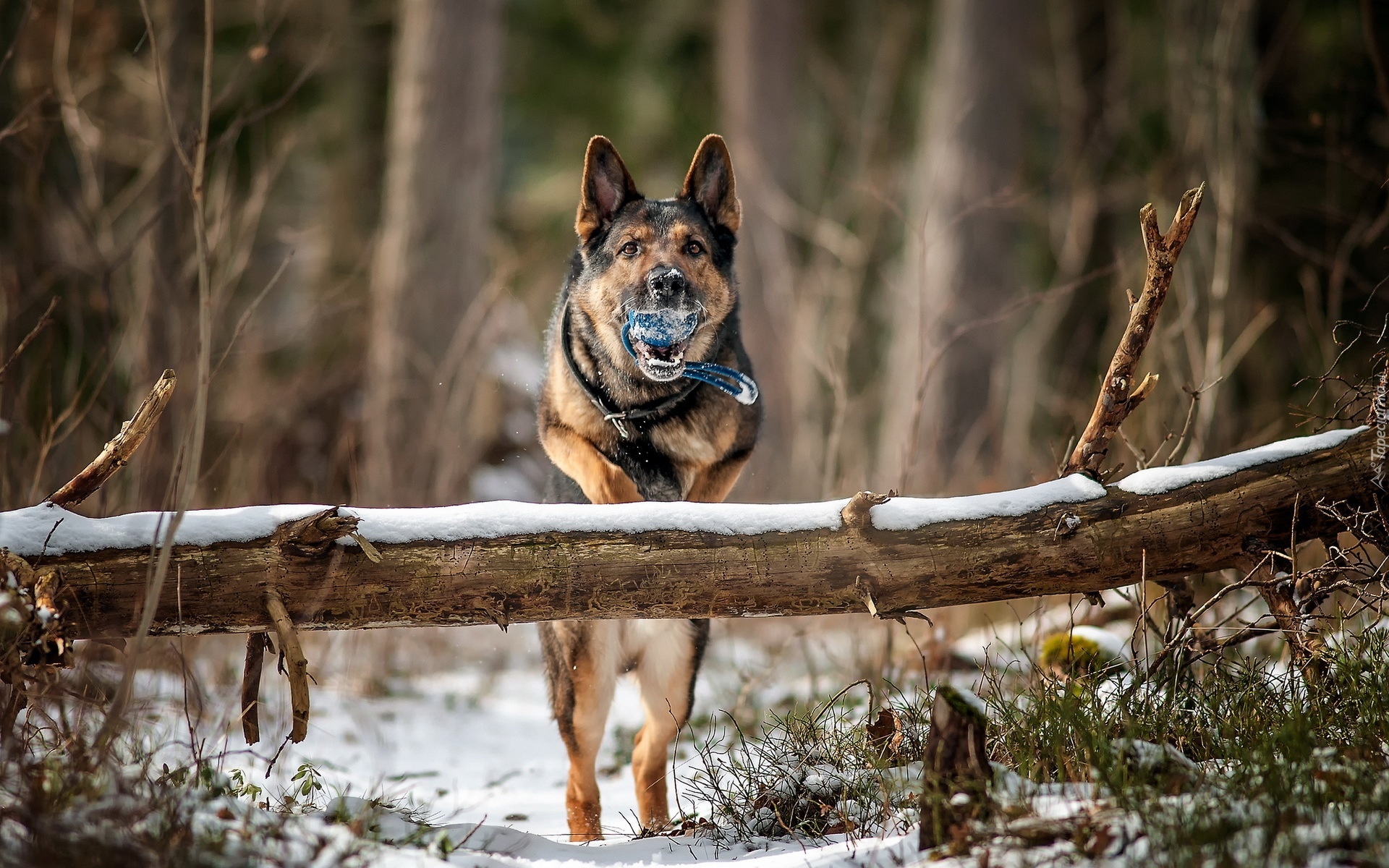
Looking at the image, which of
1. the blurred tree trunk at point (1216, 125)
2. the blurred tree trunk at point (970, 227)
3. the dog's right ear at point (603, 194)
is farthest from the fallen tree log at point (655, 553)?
the blurred tree trunk at point (970, 227)

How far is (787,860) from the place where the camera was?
3.06m

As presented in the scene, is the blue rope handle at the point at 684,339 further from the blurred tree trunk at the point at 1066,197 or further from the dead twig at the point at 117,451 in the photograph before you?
the blurred tree trunk at the point at 1066,197

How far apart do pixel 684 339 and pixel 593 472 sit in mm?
767

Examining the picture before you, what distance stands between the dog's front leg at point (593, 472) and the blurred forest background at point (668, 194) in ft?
5.01

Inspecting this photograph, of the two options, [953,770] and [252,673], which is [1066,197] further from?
[252,673]

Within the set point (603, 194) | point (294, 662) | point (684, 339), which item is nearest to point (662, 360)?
point (684, 339)

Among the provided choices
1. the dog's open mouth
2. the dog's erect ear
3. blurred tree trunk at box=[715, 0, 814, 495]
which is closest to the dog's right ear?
the dog's erect ear

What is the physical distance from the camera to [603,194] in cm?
500

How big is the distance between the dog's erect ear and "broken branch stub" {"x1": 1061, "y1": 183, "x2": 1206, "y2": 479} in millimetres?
1953

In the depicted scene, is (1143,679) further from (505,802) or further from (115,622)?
(115,622)

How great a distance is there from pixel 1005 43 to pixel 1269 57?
5.70 meters

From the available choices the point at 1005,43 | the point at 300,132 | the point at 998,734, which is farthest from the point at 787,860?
the point at 1005,43

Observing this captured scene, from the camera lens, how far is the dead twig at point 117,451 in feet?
11.3

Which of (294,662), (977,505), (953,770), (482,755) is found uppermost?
(977,505)
